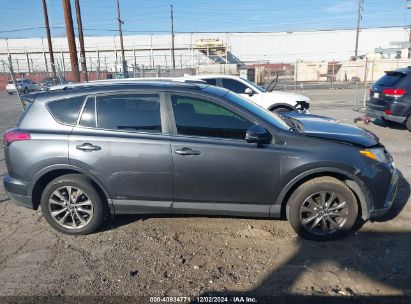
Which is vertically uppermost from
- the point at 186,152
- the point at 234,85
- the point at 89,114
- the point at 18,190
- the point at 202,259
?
the point at 89,114

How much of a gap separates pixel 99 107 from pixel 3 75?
45.5m

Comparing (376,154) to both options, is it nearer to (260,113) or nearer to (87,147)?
(260,113)

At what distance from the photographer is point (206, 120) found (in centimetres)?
402

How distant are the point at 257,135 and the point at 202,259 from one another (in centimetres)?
140

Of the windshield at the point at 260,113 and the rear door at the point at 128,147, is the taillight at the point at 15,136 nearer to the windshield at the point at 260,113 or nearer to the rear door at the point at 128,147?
the rear door at the point at 128,147

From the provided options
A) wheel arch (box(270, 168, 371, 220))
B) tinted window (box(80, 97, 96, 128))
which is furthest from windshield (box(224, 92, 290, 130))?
tinted window (box(80, 97, 96, 128))

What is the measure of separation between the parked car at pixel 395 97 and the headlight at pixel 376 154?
5.98 meters

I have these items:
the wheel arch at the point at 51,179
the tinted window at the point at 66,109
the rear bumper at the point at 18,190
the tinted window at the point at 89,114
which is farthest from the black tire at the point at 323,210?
the rear bumper at the point at 18,190

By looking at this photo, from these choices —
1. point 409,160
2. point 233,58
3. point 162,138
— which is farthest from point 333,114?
point 233,58

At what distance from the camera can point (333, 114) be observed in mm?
13391

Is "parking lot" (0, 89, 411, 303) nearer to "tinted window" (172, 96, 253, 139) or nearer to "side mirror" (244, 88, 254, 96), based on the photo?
"tinted window" (172, 96, 253, 139)

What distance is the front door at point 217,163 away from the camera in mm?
3889

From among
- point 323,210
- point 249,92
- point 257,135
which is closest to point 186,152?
point 257,135

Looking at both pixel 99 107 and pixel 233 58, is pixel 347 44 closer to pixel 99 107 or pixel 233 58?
pixel 233 58
